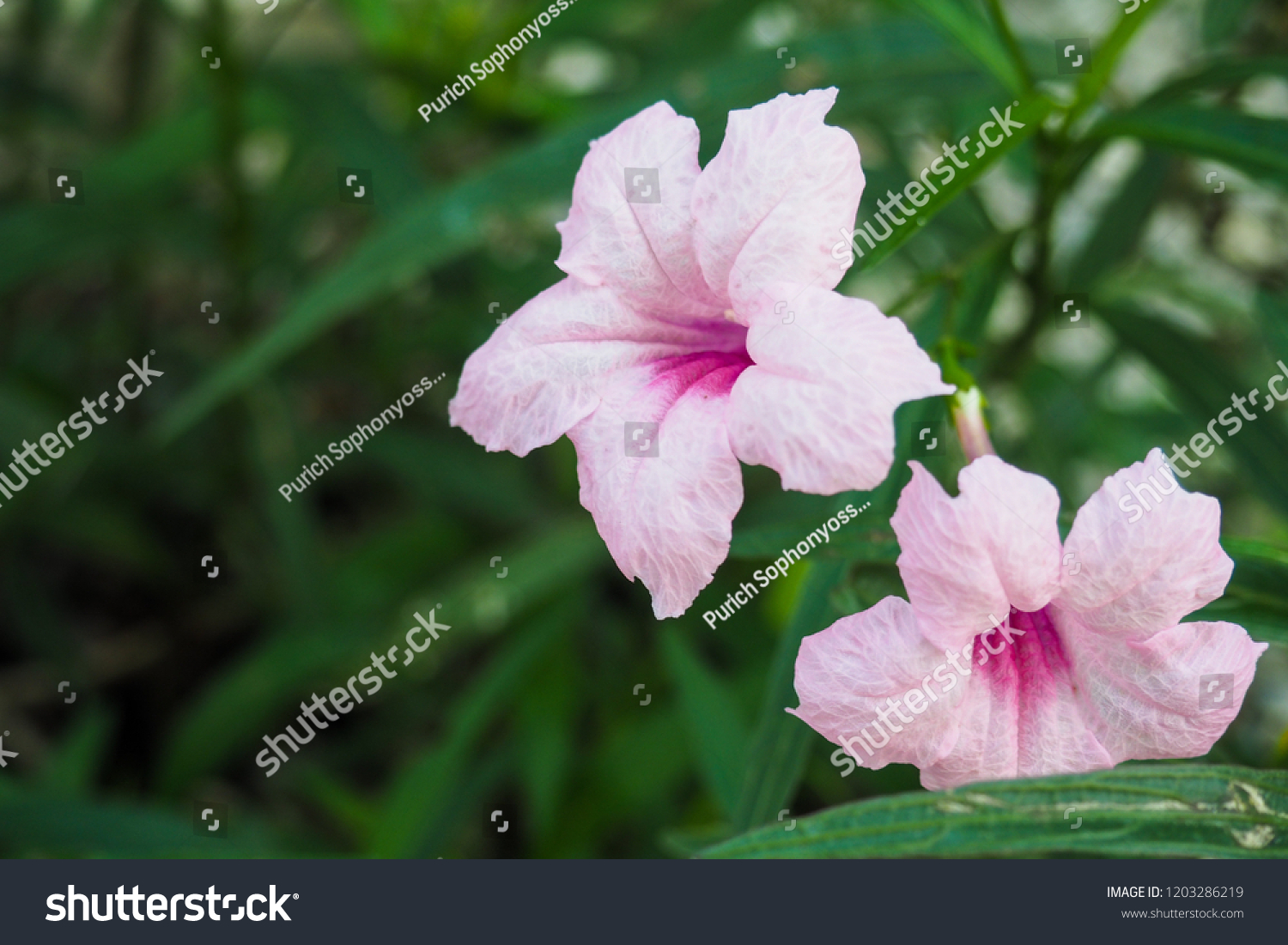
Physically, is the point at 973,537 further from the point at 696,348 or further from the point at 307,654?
the point at 307,654

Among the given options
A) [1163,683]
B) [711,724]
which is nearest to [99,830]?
[711,724]

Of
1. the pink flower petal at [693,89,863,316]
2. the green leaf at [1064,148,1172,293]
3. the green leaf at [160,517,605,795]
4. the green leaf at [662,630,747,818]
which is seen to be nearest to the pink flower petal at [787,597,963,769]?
the pink flower petal at [693,89,863,316]

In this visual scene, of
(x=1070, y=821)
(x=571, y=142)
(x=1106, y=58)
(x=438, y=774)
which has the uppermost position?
(x=571, y=142)

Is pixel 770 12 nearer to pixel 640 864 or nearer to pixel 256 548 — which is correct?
pixel 256 548

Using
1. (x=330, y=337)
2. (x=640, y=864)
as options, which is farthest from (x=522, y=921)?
(x=330, y=337)

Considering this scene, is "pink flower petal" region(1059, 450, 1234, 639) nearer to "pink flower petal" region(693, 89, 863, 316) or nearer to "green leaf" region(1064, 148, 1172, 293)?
"pink flower petal" region(693, 89, 863, 316)

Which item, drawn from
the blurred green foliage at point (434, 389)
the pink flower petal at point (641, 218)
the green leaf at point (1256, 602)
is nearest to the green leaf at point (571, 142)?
the blurred green foliage at point (434, 389)
